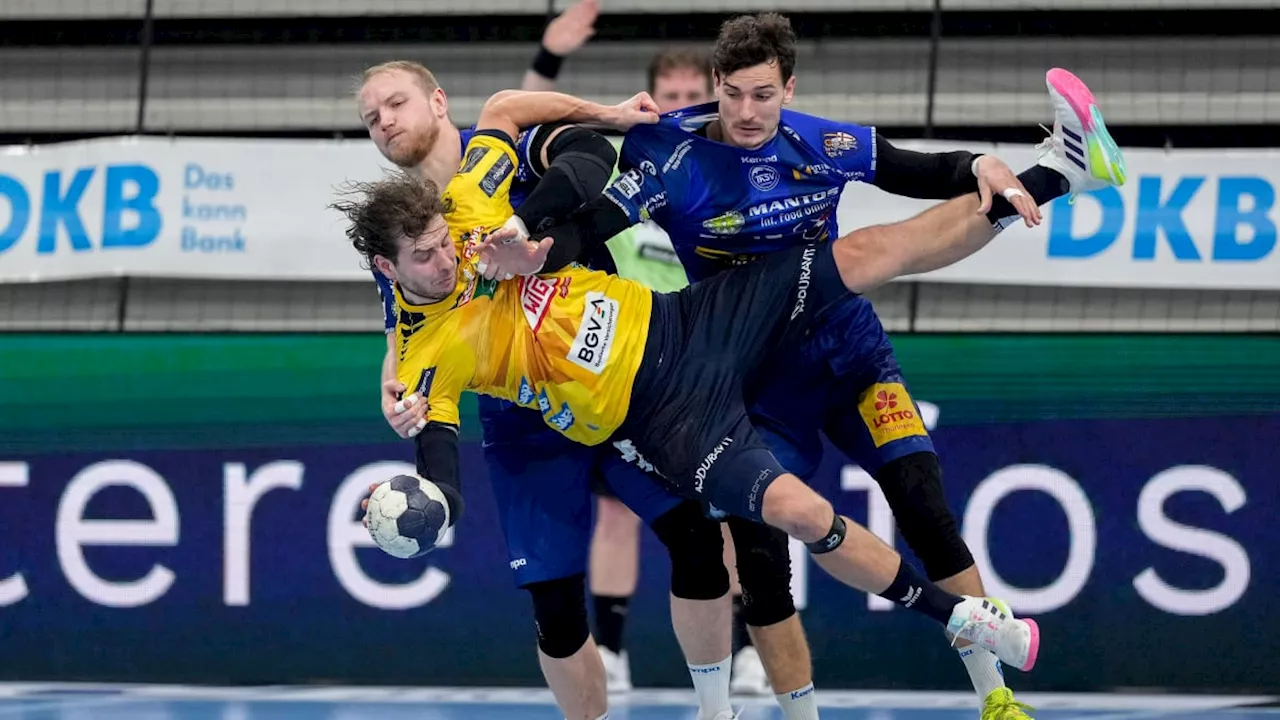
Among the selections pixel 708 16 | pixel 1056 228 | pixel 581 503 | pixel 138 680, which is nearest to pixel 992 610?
pixel 581 503

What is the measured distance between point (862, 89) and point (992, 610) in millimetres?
5182

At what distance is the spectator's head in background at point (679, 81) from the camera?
770 cm

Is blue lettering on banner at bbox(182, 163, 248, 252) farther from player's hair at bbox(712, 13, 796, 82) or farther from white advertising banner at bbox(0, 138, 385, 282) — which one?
player's hair at bbox(712, 13, 796, 82)

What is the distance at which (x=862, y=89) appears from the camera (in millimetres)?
10344

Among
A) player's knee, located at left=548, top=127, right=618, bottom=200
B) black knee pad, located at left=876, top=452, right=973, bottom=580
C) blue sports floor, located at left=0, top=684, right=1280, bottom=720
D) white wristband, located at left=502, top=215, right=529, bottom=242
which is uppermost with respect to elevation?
player's knee, located at left=548, top=127, right=618, bottom=200

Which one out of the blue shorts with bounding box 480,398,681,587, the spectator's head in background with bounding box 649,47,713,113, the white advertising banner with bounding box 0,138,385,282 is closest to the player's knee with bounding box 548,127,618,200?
the blue shorts with bounding box 480,398,681,587

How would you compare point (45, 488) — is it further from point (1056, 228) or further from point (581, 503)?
point (1056, 228)

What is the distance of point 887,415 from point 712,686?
1.24 meters

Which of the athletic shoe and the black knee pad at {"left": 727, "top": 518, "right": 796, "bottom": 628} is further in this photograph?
the black knee pad at {"left": 727, "top": 518, "right": 796, "bottom": 628}

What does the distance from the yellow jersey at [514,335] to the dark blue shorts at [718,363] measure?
104 mm

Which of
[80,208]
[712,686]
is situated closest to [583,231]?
[712,686]

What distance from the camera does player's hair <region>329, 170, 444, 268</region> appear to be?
543cm

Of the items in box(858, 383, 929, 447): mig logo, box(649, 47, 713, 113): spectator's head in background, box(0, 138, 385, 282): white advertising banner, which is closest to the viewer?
box(858, 383, 929, 447): mig logo

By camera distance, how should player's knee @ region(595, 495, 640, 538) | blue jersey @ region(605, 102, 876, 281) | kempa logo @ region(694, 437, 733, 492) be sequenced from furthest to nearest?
1. player's knee @ region(595, 495, 640, 538)
2. blue jersey @ region(605, 102, 876, 281)
3. kempa logo @ region(694, 437, 733, 492)
